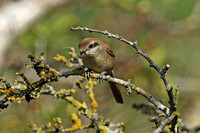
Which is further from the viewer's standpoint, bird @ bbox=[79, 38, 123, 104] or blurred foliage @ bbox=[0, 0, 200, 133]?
blurred foliage @ bbox=[0, 0, 200, 133]

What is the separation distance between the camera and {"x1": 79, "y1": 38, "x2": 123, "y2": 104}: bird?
254 cm

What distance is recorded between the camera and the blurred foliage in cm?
312

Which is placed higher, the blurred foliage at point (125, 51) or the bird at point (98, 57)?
the blurred foliage at point (125, 51)

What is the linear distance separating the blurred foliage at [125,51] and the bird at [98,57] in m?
0.38

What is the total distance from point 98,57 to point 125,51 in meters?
1.22

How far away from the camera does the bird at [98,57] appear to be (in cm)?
254

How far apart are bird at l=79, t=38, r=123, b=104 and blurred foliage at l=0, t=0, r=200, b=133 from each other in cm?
38

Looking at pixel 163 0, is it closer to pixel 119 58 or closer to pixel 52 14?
pixel 119 58

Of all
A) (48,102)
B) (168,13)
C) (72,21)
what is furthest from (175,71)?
(48,102)

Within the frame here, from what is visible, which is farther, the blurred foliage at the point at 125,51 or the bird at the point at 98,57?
the blurred foliage at the point at 125,51

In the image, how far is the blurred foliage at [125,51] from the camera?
312 centimetres

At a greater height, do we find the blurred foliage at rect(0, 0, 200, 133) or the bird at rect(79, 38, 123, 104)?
the blurred foliage at rect(0, 0, 200, 133)

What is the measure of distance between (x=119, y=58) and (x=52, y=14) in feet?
8.28

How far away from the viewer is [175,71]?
4621mm
